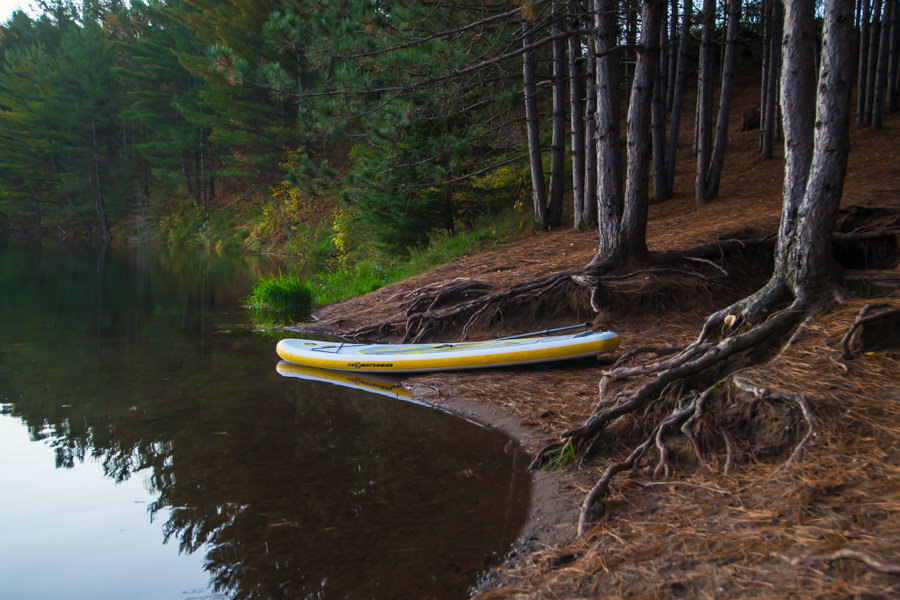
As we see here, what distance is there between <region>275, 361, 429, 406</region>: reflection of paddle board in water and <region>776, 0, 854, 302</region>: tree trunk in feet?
10.2

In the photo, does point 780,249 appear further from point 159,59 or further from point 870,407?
point 159,59

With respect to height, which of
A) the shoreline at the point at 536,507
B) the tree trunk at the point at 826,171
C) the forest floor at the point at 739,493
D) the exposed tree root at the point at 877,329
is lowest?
the shoreline at the point at 536,507

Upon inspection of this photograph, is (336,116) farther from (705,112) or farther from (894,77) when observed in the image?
(894,77)

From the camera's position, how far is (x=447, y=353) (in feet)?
20.6

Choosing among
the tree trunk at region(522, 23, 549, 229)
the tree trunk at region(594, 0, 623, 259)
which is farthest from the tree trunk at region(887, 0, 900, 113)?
the tree trunk at region(594, 0, 623, 259)

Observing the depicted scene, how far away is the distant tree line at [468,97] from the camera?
679 centimetres

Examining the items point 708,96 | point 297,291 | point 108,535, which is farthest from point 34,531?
point 708,96

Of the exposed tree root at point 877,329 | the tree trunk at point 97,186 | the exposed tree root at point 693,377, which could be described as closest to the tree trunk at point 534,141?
the exposed tree root at point 693,377

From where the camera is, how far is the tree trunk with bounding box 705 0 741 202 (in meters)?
9.95

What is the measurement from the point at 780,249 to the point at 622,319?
252 cm

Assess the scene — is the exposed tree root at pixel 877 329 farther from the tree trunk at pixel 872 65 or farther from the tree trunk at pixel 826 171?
the tree trunk at pixel 872 65

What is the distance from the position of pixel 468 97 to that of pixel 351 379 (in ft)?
16.7

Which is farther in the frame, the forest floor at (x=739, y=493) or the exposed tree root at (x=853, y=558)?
the forest floor at (x=739, y=493)

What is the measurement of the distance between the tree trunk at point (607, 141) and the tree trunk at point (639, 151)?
0.55 ft
